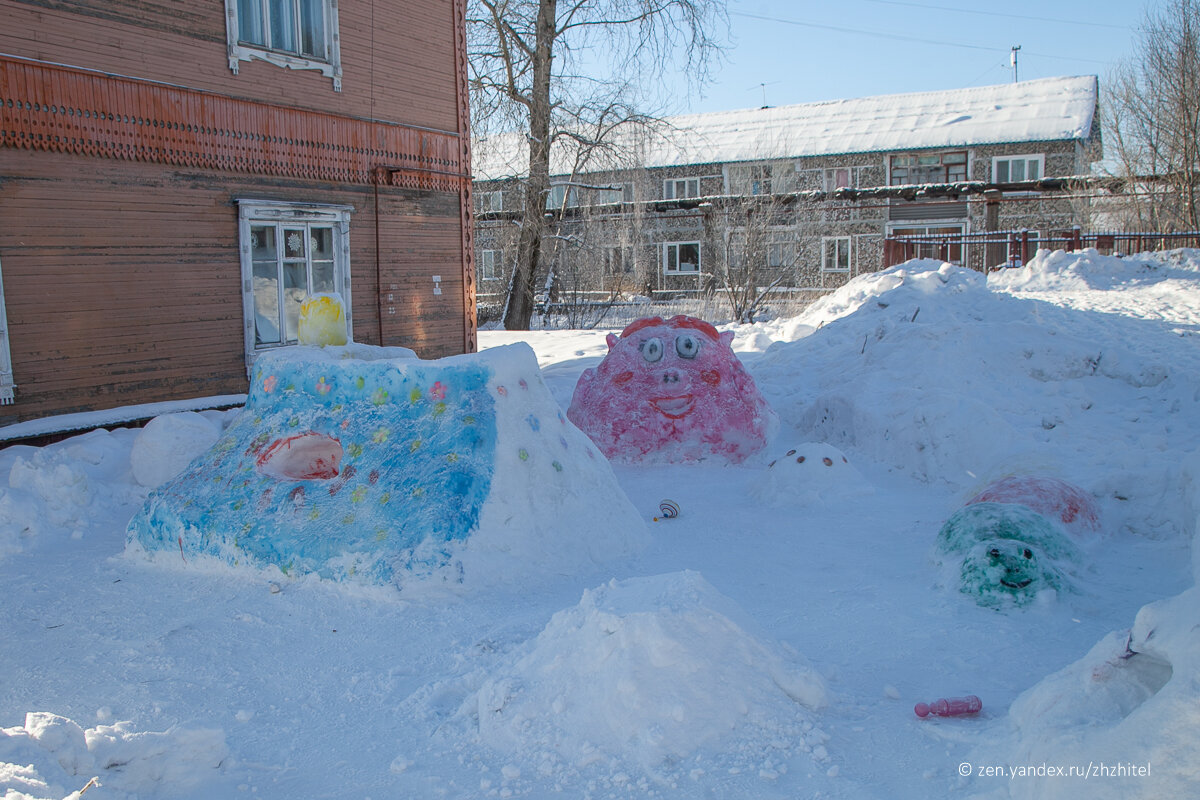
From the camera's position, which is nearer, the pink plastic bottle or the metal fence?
the pink plastic bottle

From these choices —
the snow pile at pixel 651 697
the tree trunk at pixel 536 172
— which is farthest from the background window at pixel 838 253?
the snow pile at pixel 651 697

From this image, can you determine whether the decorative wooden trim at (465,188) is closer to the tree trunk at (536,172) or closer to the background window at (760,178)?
the tree trunk at (536,172)

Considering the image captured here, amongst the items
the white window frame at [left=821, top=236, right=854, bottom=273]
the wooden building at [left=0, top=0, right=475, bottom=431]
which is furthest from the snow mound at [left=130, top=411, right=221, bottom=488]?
the white window frame at [left=821, top=236, right=854, bottom=273]

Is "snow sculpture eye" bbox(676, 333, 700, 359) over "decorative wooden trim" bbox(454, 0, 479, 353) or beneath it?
beneath

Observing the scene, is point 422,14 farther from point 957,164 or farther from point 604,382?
point 957,164

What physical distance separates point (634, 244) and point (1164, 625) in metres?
24.7

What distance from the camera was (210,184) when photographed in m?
9.16

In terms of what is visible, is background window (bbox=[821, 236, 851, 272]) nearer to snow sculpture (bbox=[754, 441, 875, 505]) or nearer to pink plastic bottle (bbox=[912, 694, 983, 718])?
snow sculpture (bbox=[754, 441, 875, 505])

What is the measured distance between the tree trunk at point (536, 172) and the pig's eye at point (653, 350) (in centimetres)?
1185

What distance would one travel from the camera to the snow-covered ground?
2.69 m

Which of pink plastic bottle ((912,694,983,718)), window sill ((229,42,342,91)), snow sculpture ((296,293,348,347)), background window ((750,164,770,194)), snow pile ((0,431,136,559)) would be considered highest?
background window ((750,164,770,194))

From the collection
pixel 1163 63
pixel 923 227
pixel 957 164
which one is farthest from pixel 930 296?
pixel 957 164

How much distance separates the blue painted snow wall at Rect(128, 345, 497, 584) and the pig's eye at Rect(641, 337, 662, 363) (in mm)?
2990

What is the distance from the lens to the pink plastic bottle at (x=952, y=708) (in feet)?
10.3
